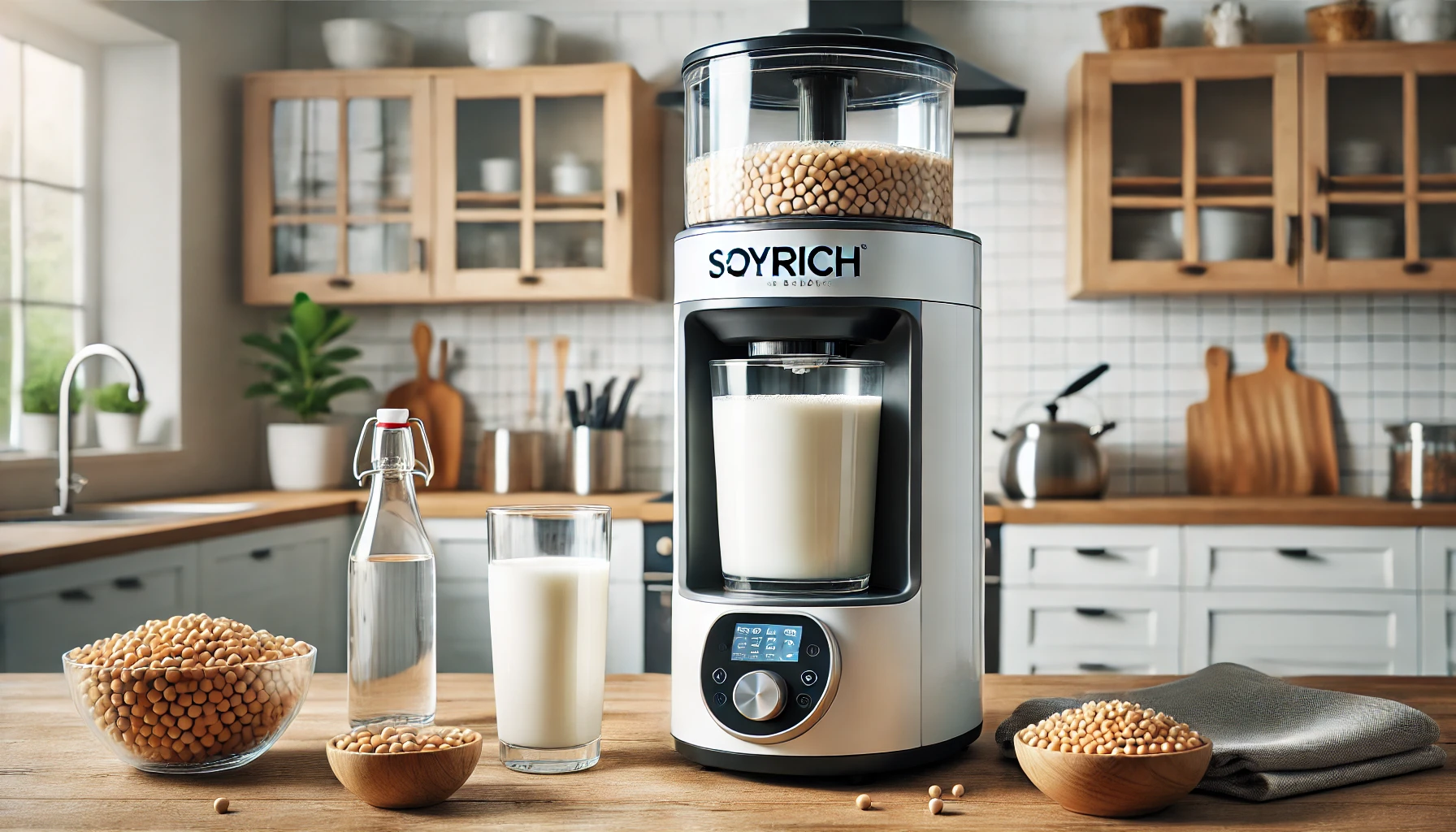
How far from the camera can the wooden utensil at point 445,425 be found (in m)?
3.58

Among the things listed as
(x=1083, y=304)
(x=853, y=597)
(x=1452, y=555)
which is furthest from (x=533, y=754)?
(x=1083, y=304)

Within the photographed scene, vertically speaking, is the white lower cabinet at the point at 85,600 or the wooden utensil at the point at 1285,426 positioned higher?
the wooden utensil at the point at 1285,426

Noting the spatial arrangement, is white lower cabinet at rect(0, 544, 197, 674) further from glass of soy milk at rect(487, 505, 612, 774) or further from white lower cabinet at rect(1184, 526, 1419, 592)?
white lower cabinet at rect(1184, 526, 1419, 592)

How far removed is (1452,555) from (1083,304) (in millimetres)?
1149

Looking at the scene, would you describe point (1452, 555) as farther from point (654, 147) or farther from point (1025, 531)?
point (654, 147)

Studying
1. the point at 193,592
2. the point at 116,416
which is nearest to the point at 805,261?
the point at 193,592

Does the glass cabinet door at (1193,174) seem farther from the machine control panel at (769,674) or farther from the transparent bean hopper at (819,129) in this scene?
the machine control panel at (769,674)

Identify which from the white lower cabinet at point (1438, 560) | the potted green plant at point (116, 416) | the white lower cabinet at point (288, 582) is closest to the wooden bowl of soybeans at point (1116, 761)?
the white lower cabinet at point (288, 582)

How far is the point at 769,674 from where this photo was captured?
94 cm

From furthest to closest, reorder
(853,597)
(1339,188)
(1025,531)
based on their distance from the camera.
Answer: (1339,188) < (1025,531) < (853,597)

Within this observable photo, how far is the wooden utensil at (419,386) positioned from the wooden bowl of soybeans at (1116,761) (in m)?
3.07

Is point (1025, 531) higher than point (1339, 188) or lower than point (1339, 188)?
lower

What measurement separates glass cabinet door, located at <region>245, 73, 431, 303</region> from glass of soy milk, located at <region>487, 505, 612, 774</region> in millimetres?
2593

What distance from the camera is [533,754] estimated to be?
35.9 inches
